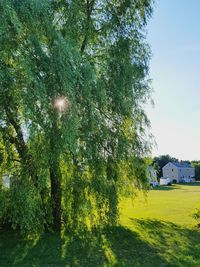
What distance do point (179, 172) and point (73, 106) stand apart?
310ft

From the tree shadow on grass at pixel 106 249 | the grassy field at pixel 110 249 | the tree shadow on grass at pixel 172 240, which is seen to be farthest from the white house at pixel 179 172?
the tree shadow on grass at pixel 106 249

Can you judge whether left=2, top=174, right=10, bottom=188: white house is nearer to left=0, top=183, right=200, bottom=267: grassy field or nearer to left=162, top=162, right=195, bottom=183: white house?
left=0, top=183, right=200, bottom=267: grassy field

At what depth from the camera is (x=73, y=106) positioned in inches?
394

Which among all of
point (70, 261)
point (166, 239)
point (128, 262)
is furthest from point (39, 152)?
point (166, 239)

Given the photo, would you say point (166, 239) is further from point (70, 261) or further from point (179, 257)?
point (70, 261)

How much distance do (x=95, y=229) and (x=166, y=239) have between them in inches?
106

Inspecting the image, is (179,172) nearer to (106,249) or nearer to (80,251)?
(106,249)

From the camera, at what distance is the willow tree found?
9219 mm

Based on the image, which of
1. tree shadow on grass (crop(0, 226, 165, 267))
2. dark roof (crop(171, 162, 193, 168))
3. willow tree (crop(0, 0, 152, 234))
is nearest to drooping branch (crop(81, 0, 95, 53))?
willow tree (crop(0, 0, 152, 234))

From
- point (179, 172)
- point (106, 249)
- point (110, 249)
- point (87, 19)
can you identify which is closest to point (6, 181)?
point (106, 249)

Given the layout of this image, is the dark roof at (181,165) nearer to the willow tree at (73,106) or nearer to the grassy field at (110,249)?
the grassy field at (110,249)

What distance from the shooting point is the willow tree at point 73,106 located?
9219 millimetres

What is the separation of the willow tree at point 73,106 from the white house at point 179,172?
88.1 meters

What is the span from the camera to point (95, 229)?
14.7 m
